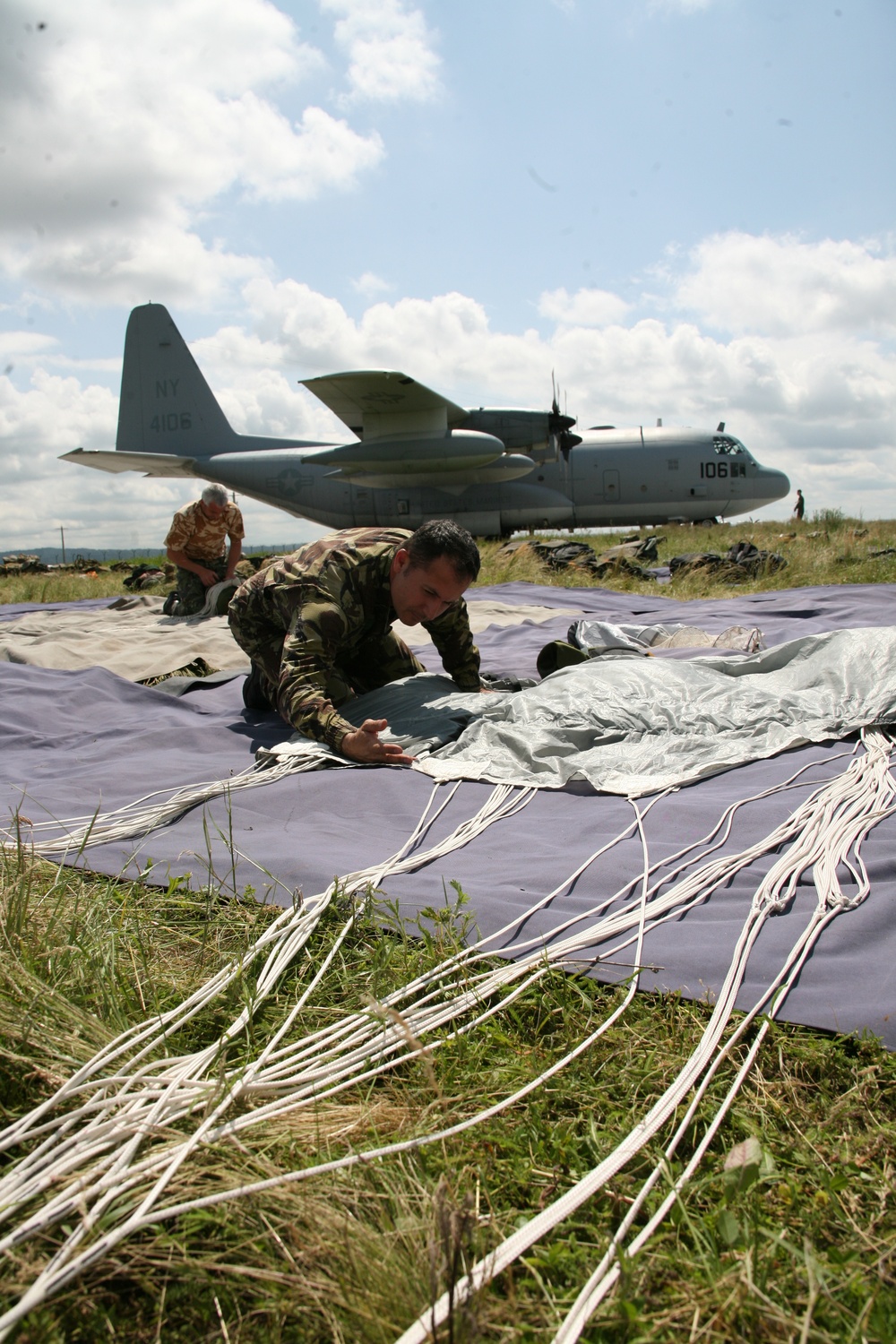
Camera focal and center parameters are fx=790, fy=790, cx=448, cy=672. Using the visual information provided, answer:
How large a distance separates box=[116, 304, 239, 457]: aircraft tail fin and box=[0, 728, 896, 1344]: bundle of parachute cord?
15.2m

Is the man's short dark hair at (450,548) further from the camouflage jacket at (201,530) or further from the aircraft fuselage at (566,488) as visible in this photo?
the aircraft fuselage at (566,488)

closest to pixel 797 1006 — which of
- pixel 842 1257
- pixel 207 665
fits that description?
pixel 842 1257

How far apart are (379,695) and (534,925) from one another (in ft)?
5.84

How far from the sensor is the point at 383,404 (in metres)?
12.9

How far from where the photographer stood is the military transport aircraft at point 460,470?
45.7ft

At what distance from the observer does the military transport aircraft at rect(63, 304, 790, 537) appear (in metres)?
13.9

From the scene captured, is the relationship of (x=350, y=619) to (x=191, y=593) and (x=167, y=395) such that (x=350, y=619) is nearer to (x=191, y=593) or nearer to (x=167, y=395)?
(x=191, y=593)

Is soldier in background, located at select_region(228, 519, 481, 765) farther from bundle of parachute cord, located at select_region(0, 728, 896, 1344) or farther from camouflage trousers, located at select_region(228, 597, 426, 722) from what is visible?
bundle of parachute cord, located at select_region(0, 728, 896, 1344)

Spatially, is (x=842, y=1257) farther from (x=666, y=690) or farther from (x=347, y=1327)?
(x=666, y=690)

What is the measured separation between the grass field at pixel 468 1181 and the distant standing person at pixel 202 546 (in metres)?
5.66

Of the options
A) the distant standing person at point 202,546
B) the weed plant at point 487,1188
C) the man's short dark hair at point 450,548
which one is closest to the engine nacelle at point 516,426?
the distant standing person at point 202,546

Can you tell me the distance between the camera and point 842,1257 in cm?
82

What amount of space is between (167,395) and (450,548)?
48.2ft

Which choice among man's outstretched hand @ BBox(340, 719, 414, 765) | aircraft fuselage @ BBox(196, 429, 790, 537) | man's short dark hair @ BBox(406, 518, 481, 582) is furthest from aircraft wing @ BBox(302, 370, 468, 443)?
man's outstretched hand @ BBox(340, 719, 414, 765)
